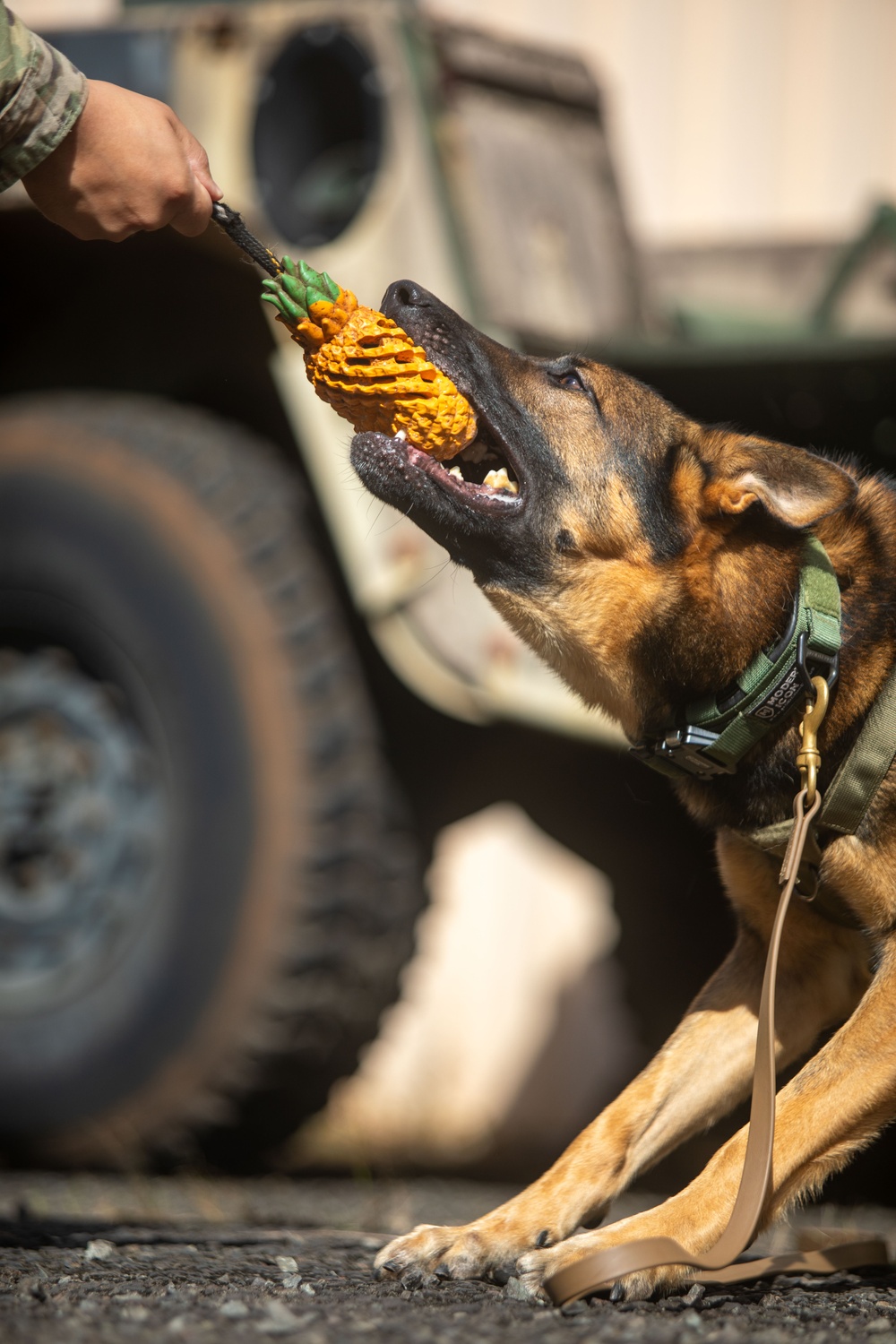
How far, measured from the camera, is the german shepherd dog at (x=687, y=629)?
2.49 meters

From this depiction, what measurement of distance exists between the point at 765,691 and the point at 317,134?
2.57m

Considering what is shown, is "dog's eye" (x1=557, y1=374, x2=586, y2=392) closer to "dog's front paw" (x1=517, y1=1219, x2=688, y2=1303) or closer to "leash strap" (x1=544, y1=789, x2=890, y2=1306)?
"leash strap" (x1=544, y1=789, x2=890, y2=1306)

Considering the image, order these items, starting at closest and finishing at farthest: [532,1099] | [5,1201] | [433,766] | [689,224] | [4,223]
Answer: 1. [5,1201]
2. [4,223]
3. [433,766]
4. [532,1099]
5. [689,224]

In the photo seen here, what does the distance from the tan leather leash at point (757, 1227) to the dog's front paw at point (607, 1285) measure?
0.13 ft

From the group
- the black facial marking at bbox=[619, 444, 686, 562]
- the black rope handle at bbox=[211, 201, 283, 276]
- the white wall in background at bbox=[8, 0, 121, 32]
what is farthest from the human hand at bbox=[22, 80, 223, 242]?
the white wall in background at bbox=[8, 0, 121, 32]

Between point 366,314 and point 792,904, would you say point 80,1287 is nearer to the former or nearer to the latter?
point 792,904

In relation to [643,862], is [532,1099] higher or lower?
lower

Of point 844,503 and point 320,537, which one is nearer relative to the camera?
point 844,503

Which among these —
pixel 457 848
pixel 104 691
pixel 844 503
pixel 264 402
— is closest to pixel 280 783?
pixel 104 691

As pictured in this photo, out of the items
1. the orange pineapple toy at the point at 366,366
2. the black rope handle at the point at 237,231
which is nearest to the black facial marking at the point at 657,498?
the orange pineapple toy at the point at 366,366

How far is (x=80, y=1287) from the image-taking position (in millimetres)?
2139

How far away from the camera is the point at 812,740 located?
251 cm

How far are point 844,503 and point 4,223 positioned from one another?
2470 mm

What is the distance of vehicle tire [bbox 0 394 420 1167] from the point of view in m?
3.64
